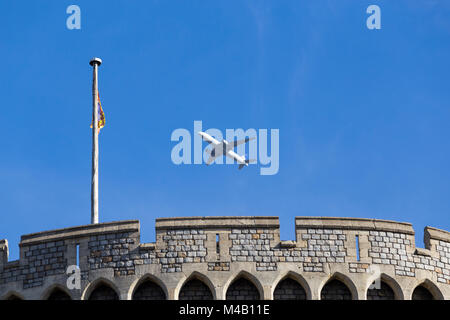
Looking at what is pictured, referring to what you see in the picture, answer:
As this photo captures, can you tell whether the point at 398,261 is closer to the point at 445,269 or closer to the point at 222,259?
the point at 445,269

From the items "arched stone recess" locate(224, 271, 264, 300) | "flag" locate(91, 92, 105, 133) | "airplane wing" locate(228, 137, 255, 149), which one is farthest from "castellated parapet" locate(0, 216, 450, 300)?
"airplane wing" locate(228, 137, 255, 149)

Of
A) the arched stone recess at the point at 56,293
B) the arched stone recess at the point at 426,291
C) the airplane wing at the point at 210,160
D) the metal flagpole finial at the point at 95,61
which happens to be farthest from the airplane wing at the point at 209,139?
the arched stone recess at the point at 56,293

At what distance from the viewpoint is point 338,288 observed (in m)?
36.8

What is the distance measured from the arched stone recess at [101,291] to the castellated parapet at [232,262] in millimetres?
28

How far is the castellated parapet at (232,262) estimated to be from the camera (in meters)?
36.4

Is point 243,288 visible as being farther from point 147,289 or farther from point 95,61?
point 95,61

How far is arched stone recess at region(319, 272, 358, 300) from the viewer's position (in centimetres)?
3653

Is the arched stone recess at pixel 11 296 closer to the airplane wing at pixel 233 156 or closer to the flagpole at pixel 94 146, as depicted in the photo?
the flagpole at pixel 94 146

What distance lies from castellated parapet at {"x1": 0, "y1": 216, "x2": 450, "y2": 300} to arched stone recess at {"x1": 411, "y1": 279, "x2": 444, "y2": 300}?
1.1 inches

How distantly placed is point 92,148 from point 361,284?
41.1 ft

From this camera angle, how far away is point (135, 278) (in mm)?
36406

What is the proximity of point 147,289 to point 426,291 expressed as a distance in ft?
26.8
